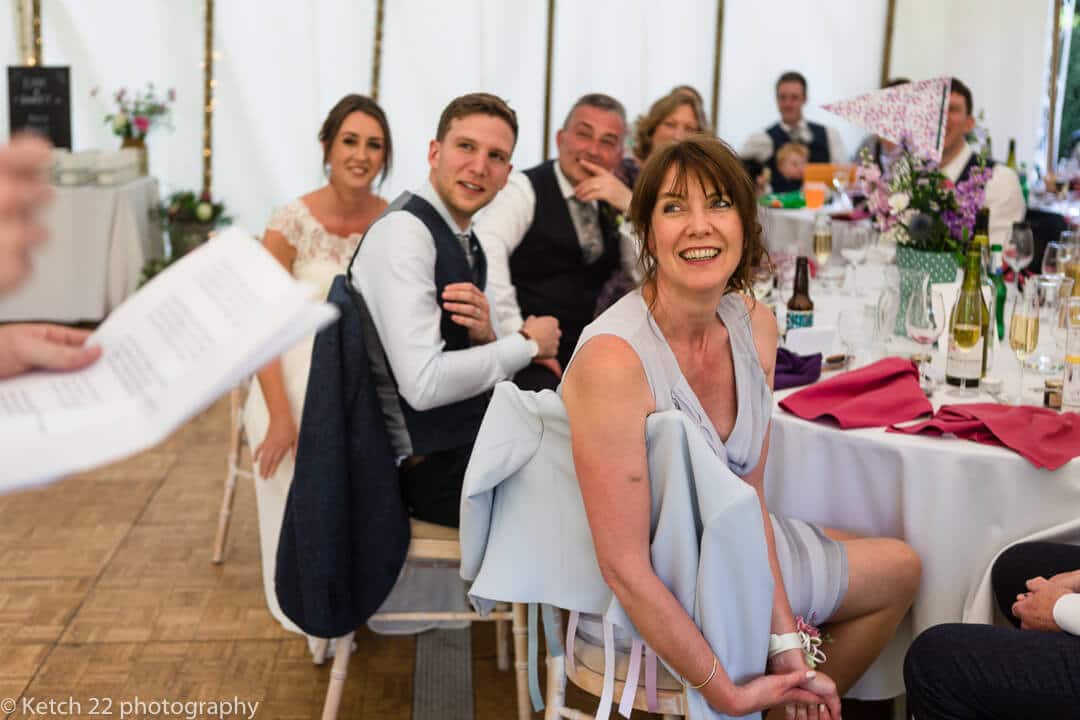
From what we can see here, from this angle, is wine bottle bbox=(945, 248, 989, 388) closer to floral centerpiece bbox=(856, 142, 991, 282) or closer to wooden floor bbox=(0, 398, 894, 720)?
floral centerpiece bbox=(856, 142, 991, 282)

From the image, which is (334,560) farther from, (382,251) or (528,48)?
(528,48)

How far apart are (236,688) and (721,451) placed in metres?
1.46

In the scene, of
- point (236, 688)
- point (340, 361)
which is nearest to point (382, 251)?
point (340, 361)

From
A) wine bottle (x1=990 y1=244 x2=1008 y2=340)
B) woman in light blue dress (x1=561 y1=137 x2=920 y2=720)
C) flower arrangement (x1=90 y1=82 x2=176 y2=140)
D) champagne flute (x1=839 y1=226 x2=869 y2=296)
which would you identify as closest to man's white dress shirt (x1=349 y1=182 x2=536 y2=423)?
woman in light blue dress (x1=561 y1=137 x2=920 y2=720)

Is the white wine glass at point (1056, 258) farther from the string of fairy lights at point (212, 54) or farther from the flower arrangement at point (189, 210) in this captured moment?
the string of fairy lights at point (212, 54)

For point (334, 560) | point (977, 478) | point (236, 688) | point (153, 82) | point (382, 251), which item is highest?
point (153, 82)

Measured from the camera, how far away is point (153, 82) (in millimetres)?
7922

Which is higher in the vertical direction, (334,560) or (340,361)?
(340,361)

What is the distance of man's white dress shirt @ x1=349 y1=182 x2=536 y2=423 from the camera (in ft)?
7.35

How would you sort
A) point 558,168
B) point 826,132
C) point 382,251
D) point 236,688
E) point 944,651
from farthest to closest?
point 826,132
point 558,168
point 236,688
point 382,251
point 944,651

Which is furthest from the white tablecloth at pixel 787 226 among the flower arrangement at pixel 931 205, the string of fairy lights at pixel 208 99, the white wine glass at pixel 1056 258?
the string of fairy lights at pixel 208 99

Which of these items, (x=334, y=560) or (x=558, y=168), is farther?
(x=558, y=168)

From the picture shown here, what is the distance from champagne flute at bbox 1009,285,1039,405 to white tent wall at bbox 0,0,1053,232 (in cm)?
646

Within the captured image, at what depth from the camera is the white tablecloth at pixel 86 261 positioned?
6516 mm
